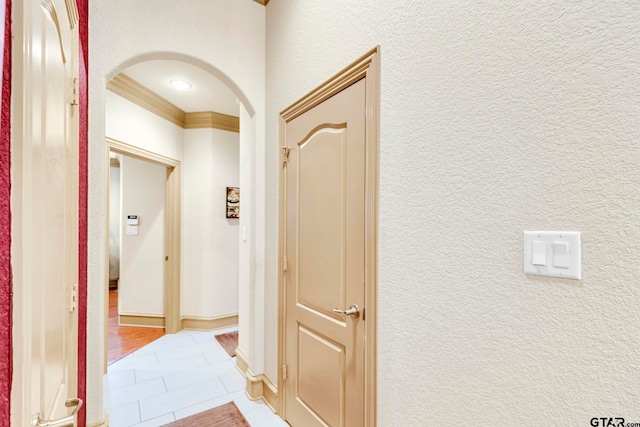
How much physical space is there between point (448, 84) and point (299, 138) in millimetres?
1030

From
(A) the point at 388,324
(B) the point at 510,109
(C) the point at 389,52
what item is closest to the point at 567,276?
(B) the point at 510,109

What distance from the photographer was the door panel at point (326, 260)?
1.44 m

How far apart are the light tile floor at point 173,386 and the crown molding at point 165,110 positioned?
2603 millimetres

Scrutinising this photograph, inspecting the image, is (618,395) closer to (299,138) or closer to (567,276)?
(567,276)

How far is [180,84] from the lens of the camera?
10.2 feet

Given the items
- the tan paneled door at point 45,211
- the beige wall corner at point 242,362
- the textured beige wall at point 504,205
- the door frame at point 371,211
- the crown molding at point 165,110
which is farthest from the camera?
the crown molding at point 165,110

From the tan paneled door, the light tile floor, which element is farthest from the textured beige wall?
the light tile floor

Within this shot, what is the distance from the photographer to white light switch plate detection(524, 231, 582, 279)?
2.48 ft

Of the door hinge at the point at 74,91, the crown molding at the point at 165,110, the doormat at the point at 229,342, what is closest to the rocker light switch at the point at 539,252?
the door hinge at the point at 74,91

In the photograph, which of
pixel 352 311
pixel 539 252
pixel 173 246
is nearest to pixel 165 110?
pixel 173 246

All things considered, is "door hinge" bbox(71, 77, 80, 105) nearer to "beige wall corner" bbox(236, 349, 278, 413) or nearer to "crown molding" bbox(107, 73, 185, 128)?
"crown molding" bbox(107, 73, 185, 128)

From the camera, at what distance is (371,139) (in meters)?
1.34

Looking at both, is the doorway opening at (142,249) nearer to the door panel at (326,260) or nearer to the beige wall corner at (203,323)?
the beige wall corner at (203,323)

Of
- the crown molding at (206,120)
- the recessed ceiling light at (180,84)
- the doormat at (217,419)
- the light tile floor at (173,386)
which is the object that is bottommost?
the light tile floor at (173,386)
